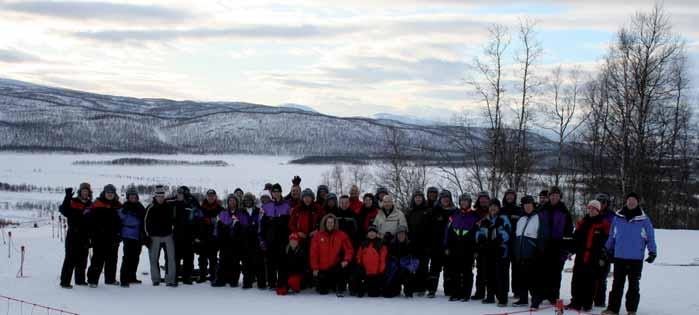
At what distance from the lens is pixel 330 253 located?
9.59 metres

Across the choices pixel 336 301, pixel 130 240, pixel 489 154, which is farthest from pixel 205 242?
pixel 489 154

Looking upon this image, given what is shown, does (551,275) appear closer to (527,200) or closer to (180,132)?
(527,200)

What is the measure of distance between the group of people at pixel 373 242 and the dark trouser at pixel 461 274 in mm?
15

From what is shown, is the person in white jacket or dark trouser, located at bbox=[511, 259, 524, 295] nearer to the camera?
dark trouser, located at bbox=[511, 259, 524, 295]

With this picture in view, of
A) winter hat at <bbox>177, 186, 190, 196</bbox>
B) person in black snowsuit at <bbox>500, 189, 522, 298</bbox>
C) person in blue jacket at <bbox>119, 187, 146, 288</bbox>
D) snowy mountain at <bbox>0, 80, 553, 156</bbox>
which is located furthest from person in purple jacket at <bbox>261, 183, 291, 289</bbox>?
snowy mountain at <bbox>0, 80, 553, 156</bbox>

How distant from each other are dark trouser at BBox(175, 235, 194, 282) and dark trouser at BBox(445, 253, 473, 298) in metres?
4.28

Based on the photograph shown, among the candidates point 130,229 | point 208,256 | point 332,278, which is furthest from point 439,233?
point 130,229

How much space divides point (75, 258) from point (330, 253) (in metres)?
3.93

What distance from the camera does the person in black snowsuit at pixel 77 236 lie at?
988 centimetres

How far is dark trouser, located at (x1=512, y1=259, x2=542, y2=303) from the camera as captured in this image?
Answer: 343 inches

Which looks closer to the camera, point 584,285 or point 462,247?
point 584,285

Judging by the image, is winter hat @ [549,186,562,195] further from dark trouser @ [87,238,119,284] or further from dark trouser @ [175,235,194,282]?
dark trouser @ [87,238,119,284]

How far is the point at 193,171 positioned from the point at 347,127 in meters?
80.3

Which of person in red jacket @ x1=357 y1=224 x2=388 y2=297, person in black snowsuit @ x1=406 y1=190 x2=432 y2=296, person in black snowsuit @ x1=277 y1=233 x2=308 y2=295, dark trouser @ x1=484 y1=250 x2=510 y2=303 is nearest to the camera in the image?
dark trouser @ x1=484 y1=250 x2=510 y2=303
